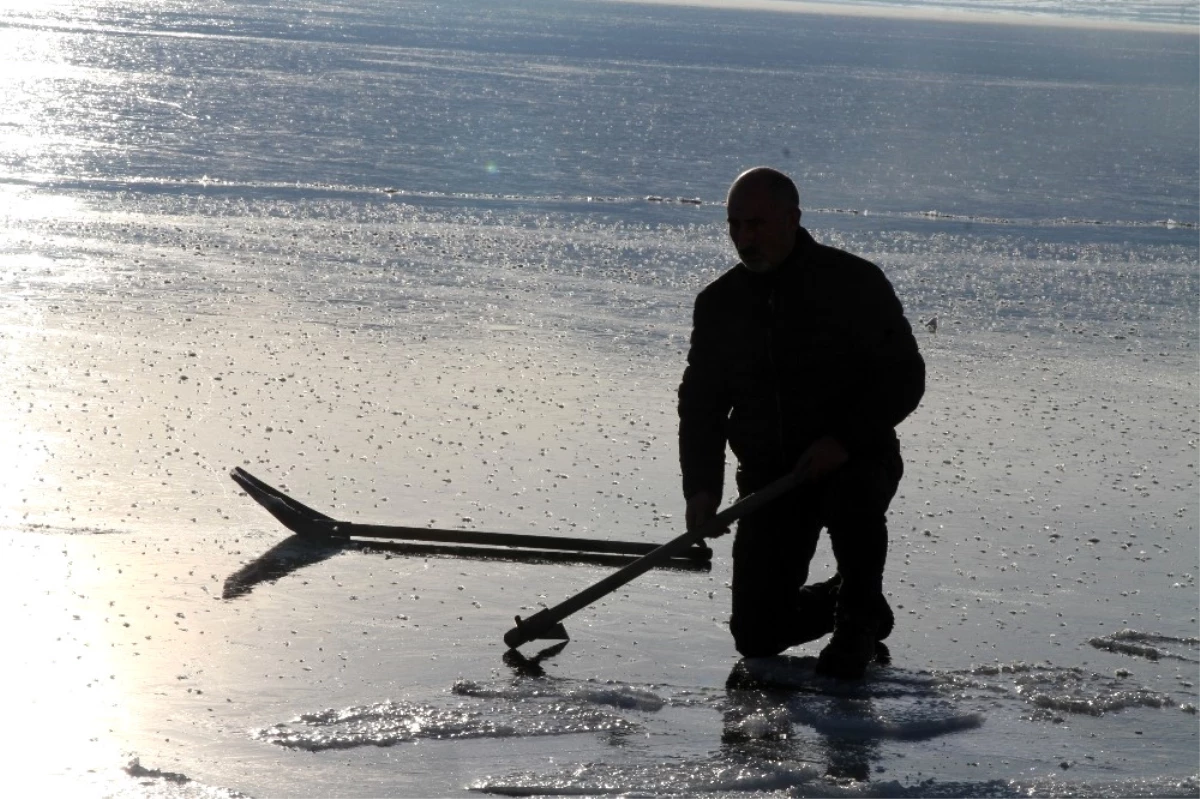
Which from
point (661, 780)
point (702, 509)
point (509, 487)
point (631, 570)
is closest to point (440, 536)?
point (509, 487)

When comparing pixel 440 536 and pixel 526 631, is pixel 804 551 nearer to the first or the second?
pixel 526 631

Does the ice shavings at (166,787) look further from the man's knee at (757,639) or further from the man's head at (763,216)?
the man's head at (763,216)

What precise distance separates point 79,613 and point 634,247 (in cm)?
715

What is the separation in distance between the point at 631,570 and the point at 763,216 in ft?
3.01

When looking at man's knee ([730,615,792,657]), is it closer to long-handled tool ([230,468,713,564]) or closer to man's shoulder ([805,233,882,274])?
long-handled tool ([230,468,713,564])

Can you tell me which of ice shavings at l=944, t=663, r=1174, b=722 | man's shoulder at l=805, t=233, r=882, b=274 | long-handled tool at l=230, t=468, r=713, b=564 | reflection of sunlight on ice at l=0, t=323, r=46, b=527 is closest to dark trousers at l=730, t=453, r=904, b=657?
ice shavings at l=944, t=663, r=1174, b=722

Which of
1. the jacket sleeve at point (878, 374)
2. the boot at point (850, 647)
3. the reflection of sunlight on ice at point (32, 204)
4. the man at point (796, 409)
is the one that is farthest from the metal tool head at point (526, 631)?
the reflection of sunlight on ice at point (32, 204)

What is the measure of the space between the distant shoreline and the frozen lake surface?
234 ft

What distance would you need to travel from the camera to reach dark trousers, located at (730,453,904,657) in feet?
12.8

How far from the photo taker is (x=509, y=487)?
5434 millimetres

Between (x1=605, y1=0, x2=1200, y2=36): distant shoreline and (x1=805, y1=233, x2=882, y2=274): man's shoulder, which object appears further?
(x1=605, y1=0, x2=1200, y2=36): distant shoreline

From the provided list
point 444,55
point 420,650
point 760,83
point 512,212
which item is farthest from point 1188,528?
point 444,55

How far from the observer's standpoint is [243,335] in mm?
7395

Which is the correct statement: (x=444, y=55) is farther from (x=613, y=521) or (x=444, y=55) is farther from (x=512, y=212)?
(x=613, y=521)
